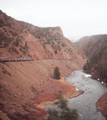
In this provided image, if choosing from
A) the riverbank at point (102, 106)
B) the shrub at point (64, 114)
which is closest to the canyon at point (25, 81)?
the riverbank at point (102, 106)

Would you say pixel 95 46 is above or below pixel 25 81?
above

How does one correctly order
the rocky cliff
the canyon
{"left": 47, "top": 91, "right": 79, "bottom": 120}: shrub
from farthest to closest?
1. the rocky cliff
2. the canyon
3. {"left": 47, "top": 91, "right": 79, "bottom": 120}: shrub

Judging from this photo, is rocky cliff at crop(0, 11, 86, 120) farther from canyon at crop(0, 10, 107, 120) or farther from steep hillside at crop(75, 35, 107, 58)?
steep hillside at crop(75, 35, 107, 58)

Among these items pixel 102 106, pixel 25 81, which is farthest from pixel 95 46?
pixel 102 106

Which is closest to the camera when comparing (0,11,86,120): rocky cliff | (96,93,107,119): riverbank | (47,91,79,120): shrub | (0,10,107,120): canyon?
(47,91,79,120): shrub

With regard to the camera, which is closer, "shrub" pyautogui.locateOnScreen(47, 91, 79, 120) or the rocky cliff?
"shrub" pyautogui.locateOnScreen(47, 91, 79, 120)

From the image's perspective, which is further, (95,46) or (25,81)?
(95,46)

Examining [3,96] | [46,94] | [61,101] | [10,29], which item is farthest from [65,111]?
[10,29]

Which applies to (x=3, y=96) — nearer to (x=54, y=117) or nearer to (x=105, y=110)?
(x=54, y=117)

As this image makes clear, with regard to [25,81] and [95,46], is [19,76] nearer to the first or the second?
[25,81]

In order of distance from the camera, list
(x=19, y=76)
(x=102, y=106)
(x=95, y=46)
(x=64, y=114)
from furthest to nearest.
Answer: (x=95, y=46) → (x=19, y=76) → (x=102, y=106) → (x=64, y=114)

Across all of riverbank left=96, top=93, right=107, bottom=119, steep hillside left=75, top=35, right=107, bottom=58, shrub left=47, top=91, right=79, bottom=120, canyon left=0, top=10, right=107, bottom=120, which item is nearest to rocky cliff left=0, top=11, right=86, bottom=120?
canyon left=0, top=10, right=107, bottom=120

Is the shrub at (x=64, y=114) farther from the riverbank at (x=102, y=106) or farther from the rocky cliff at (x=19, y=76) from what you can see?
the riverbank at (x=102, y=106)

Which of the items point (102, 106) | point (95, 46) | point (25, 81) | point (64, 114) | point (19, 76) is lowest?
Result: point (102, 106)
